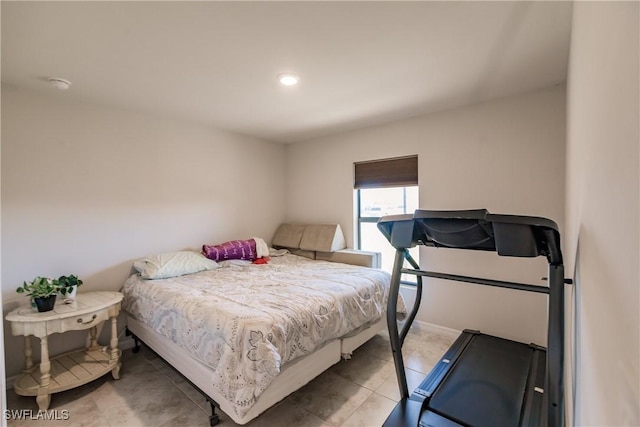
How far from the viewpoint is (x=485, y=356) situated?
2.21 m

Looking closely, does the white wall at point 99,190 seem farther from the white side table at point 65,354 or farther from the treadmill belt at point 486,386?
the treadmill belt at point 486,386

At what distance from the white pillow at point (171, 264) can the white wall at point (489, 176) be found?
2.37m

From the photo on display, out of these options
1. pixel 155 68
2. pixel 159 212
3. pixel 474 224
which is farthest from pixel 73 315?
pixel 474 224

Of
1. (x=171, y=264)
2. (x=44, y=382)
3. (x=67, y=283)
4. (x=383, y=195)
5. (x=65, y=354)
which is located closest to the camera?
(x=44, y=382)

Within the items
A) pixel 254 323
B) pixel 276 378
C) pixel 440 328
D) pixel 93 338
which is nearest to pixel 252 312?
pixel 254 323

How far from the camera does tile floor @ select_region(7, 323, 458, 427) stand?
6.24 feet

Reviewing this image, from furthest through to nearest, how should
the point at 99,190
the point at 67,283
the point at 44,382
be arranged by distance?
the point at 99,190, the point at 67,283, the point at 44,382

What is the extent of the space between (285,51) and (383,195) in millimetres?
2250

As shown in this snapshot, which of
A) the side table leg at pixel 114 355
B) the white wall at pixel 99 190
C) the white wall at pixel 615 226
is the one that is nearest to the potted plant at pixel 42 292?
the white wall at pixel 99 190

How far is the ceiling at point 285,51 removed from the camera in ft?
4.96

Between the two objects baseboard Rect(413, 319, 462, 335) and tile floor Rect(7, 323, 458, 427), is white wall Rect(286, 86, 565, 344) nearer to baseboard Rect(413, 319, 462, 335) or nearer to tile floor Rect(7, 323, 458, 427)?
baseboard Rect(413, 319, 462, 335)

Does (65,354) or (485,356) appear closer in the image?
(485,356)

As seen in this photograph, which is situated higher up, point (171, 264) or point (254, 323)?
point (171, 264)

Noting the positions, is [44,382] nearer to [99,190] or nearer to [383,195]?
[99,190]
